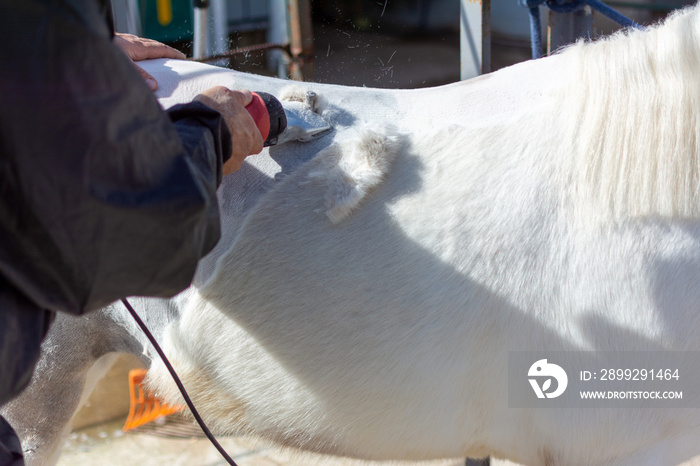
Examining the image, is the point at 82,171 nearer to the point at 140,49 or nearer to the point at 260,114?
the point at 260,114

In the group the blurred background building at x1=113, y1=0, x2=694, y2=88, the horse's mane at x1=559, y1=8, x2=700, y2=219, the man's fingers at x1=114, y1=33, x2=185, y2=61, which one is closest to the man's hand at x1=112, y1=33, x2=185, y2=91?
the man's fingers at x1=114, y1=33, x2=185, y2=61

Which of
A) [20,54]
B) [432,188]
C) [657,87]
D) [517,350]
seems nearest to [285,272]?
[432,188]

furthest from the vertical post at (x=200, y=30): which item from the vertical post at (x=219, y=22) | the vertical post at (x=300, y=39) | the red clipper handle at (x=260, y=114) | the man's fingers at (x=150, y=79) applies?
the red clipper handle at (x=260, y=114)

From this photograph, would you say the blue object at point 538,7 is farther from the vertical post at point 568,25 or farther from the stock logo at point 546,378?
the stock logo at point 546,378

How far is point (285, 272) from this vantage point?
0.92m

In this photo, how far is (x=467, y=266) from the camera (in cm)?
89

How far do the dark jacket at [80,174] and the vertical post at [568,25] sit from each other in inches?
60.8

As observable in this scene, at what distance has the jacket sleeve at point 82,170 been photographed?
0.52 m

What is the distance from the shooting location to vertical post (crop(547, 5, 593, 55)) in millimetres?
1848

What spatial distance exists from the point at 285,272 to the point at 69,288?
378mm

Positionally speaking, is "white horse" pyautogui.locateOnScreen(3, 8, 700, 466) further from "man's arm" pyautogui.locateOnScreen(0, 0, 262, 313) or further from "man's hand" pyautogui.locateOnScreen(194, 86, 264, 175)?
"man's arm" pyautogui.locateOnScreen(0, 0, 262, 313)

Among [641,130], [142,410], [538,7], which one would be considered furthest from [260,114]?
[142,410]

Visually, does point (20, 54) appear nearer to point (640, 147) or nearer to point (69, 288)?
point (69, 288)

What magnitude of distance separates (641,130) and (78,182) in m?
0.73
